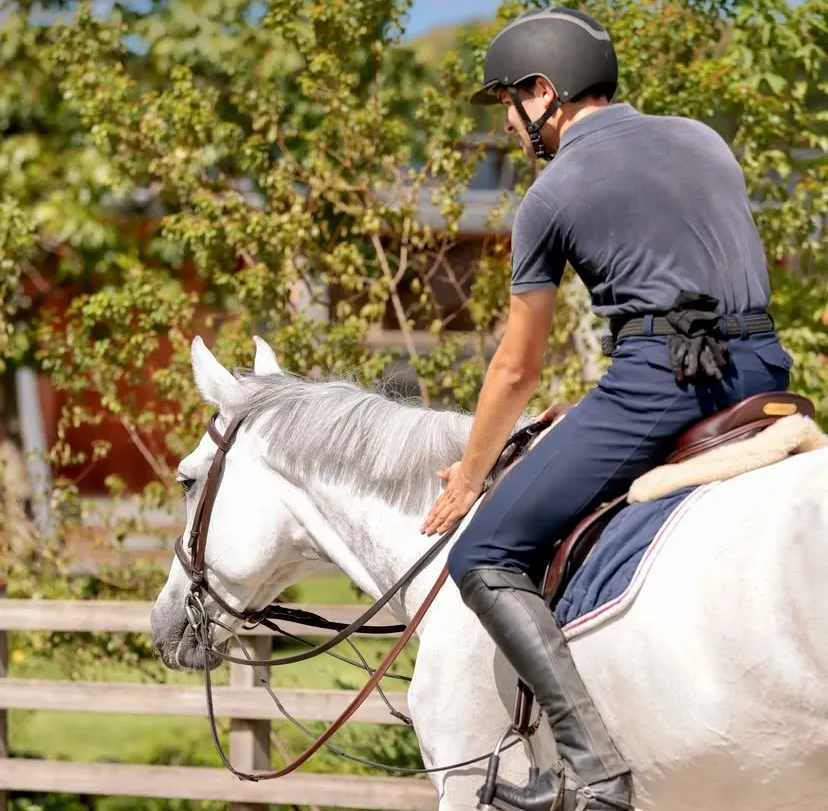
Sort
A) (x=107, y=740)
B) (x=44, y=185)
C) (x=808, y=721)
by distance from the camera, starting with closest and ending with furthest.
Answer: (x=808, y=721) → (x=107, y=740) → (x=44, y=185)

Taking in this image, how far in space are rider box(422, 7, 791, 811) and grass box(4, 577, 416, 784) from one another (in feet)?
10.0

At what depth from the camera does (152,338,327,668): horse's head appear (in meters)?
3.85

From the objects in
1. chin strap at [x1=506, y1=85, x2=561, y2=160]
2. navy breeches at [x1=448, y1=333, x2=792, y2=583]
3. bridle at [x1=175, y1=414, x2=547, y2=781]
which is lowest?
bridle at [x1=175, y1=414, x2=547, y2=781]

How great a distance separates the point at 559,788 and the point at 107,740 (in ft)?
19.6

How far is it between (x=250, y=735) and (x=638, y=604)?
3.16 m

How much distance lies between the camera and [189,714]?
5559 millimetres

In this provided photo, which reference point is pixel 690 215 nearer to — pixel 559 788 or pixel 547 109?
pixel 547 109

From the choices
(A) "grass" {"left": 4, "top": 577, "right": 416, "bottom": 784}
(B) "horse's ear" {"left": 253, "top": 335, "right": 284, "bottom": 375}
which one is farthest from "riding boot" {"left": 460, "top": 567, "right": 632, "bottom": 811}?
(A) "grass" {"left": 4, "top": 577, "right": 416, "bottom": 784}

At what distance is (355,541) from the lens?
3.74 m

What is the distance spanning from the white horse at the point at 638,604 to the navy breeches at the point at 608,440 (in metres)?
0.20

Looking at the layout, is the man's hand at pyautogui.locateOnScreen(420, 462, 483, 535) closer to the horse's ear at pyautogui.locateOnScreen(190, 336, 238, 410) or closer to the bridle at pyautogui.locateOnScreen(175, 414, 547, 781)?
the bridle at pyautogui.locateOnScreen(175, 414, 547, 781)

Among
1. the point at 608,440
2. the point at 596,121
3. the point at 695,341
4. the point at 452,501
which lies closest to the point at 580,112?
the point at 596,121

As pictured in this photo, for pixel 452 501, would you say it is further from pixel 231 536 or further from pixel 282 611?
pixel 282 611

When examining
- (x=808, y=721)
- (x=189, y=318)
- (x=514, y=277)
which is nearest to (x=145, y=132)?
(x=189, y=318)
